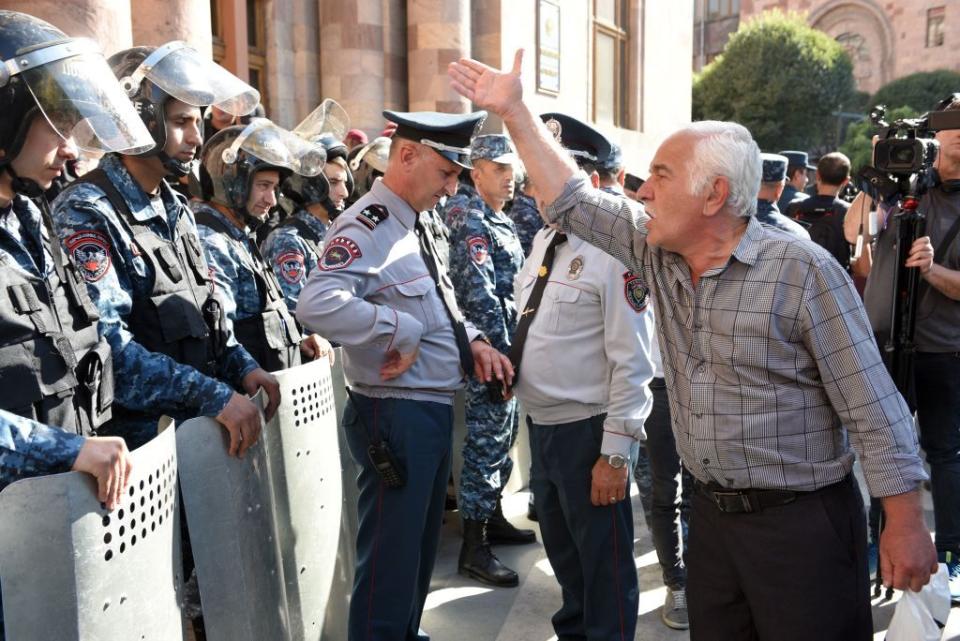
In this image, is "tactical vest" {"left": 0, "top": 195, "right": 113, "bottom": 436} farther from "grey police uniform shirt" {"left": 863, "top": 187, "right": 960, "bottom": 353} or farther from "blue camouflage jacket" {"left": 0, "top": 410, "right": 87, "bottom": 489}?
"grey police uniform shirt" {"left": 863, "top": 187, "right": 960, "bottom": 353}

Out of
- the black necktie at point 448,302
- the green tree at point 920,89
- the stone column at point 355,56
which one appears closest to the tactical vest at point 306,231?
the black necktie at point 448,302

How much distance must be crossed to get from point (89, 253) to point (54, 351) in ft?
1.79

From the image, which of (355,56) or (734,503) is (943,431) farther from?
(355,56)

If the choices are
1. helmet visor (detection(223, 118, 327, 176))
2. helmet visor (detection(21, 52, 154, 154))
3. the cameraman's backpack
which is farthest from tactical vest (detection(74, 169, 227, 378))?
the cameraman's backpack

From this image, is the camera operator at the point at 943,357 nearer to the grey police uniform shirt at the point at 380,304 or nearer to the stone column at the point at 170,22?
the grey police uniform shirt at the point at 380,304

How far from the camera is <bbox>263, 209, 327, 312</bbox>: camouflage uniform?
3.90 m

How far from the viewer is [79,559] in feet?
5.37

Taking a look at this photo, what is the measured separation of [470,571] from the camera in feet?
13.1

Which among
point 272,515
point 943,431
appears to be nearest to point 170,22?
point 272,515

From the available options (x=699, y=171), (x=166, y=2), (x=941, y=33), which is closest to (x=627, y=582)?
(x=699, y=171)

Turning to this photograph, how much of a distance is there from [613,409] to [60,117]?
170 cm

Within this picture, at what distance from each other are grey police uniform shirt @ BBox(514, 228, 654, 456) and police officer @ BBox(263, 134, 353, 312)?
137 centimetres

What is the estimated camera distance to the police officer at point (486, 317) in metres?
4.04

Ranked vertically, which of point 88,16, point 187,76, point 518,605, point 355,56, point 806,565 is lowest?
point 518,605
